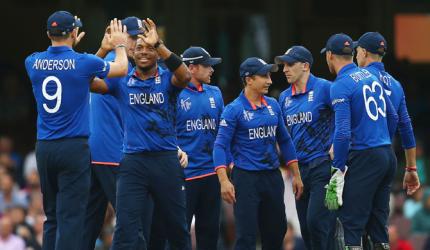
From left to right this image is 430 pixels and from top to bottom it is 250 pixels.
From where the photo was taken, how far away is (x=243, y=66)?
40.1 feet

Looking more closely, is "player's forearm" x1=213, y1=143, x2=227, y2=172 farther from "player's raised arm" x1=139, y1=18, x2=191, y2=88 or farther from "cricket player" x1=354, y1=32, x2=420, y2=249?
"cricket player" x1=354, y1=32, x2=420, y2=249

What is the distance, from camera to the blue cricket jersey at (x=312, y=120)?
1220cm

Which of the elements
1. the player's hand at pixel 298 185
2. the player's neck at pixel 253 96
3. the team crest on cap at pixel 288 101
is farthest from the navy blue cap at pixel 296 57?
the player's hand at pixel 298 185

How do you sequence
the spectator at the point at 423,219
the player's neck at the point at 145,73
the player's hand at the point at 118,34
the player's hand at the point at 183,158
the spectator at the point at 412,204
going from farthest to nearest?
the spectator at the point at 412,204, the spectator at the point at 423,219, the player's hand at the point at 183,158, the player's hand at the point at 118,34, the player's neck at the point at 145,73

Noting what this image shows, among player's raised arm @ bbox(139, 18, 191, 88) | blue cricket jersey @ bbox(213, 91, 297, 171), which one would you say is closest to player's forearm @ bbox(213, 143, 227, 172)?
blue cricket jersey @ bbox(213, 91, 297, 171)

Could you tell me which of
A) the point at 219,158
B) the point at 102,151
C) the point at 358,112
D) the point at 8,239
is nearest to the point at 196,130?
the point at 219,158

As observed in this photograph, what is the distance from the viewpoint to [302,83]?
489 inches

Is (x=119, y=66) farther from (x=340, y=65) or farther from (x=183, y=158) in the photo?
(x=340, y=65)

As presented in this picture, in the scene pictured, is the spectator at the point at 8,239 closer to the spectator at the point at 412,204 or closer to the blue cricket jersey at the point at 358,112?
the spectator at the point at 412,204

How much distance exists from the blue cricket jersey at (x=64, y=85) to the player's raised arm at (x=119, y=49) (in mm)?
75

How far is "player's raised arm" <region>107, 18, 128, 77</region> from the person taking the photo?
10766 mm

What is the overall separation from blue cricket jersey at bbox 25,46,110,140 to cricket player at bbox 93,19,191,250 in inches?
7.9

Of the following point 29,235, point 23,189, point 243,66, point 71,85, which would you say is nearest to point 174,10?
point 23,189

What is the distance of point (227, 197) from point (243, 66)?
4.63 feet
